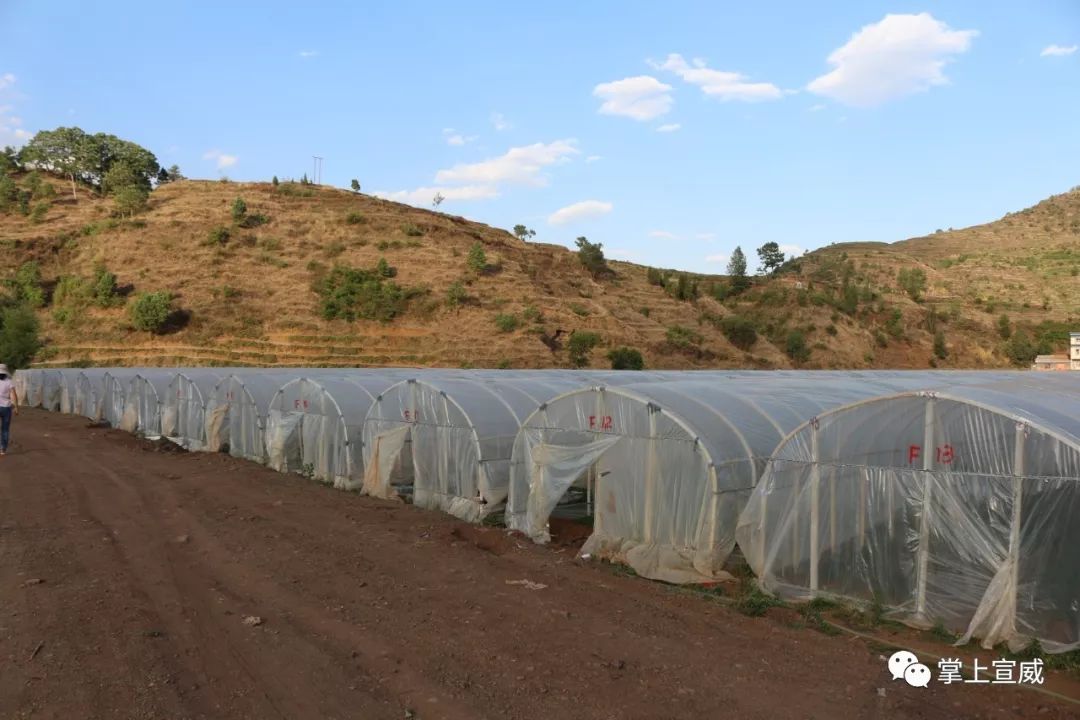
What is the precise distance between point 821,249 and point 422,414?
338 ft

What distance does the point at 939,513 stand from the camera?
873 centimetres

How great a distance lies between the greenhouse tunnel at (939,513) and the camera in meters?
7.91

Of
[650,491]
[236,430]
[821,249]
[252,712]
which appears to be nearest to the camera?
[252,712]

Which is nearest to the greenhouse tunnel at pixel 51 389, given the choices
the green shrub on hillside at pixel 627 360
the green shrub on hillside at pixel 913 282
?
the green shrub on hillside at pixel 627 360

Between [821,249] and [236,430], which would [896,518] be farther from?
[821,249]

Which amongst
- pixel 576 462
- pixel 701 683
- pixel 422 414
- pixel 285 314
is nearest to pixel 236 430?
pixel 422 414

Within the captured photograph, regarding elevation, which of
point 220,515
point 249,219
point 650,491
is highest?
point 249,219

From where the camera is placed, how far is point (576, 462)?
12.9 metres

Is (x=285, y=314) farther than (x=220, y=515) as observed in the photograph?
Yes

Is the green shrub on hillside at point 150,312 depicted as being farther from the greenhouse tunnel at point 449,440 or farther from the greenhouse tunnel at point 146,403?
the greenhouse tunnel at point 449,440

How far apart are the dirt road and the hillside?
37.5 m

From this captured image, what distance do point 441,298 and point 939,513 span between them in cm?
5060

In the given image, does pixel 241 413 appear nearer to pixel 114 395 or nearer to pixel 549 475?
pixel 114 395

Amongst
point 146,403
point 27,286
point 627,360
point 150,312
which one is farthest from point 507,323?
point 27,286
